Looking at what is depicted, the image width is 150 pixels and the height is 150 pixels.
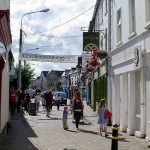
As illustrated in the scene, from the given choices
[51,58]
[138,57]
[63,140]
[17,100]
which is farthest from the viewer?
[51,58]

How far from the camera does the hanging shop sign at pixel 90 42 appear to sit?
23.2 m

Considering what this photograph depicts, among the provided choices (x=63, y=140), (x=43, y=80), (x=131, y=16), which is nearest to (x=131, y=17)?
(x=131, y=16)

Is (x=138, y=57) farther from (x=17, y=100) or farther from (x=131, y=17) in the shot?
(x=17, y=100)

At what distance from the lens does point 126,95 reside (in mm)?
16156

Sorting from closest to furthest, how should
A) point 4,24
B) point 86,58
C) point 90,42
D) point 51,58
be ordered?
1. point 4,24
2. point 90,42
3. point 86,58
4. point 51,58

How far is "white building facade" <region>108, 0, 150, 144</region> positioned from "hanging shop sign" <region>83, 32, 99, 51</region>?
16.0 feet

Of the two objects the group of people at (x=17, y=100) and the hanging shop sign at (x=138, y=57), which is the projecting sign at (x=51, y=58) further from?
the hanging shop sign at (x=138, y=57)

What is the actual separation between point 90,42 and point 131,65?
9358 millimetres

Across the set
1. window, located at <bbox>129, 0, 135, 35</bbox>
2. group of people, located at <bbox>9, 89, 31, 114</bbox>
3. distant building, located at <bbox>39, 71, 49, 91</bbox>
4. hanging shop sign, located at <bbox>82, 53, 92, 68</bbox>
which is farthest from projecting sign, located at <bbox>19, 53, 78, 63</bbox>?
distant building, located at <bbox>39, 71, 49, 91</bbox>

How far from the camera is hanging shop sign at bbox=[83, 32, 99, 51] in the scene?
2323cm

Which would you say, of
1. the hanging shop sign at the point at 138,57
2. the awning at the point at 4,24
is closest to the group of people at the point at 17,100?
the hanging shop sign at the point at 138,57

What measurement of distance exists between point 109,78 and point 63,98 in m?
25.3

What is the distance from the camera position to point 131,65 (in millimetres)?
14461

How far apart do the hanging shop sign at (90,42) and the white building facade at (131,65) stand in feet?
16.0
